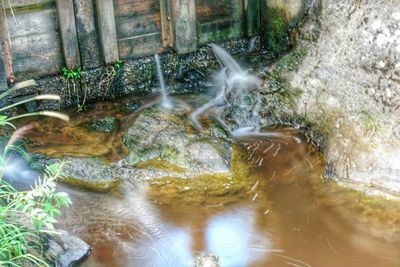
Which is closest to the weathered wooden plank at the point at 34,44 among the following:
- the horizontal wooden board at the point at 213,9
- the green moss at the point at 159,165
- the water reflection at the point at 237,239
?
the horizontal wooden board at the point at 213,9

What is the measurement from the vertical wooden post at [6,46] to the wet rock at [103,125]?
1.07 m

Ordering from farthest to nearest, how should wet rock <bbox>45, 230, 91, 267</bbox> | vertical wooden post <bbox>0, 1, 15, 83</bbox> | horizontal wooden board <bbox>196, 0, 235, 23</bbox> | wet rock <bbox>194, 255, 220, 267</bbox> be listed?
horizontal wooden board <bbox>196, 0, 235, 23</bbox>, vertical wooden post <bbox>0, 1, 15, 83</bbox>, wet rock <bbox>45, 230, 91, 267</bbox>, wet rock <bbox>194, 255, 220, 267</bbox>

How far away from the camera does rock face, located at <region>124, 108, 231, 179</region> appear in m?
7.12

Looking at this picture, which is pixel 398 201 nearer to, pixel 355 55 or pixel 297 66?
pixel 355 55

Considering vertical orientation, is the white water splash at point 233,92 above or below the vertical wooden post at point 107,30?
below

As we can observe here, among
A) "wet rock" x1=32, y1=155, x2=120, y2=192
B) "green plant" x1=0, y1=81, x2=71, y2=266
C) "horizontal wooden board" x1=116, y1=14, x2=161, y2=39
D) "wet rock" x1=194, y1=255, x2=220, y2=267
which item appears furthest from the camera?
"horizontal wooden board" x1=116, y1=14, x2=161, y2=39

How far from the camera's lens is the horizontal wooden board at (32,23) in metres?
7.89

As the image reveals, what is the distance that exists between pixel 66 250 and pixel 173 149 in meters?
1.97

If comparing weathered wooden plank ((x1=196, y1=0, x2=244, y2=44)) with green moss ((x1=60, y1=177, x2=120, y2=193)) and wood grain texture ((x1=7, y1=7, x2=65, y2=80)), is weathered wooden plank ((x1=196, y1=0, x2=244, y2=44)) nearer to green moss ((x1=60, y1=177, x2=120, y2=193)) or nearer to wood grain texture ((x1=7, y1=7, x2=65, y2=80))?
wood grain texture ((x1=7, y1=7, x2=65, y2=80))

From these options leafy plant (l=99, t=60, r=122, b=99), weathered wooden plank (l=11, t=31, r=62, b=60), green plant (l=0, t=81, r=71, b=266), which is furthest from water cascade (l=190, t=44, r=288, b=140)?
green plant (l=0, t=81, r=71, b=266)

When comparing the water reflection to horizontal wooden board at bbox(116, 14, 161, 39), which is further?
horizontal wooden board at bbox(116, 14, 161, 39)

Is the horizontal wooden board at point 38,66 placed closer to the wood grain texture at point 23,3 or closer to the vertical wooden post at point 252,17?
the wood grain texture at point 23,3

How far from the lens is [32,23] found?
798cm

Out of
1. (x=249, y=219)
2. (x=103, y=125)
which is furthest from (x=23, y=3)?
(x=249, y=219)
